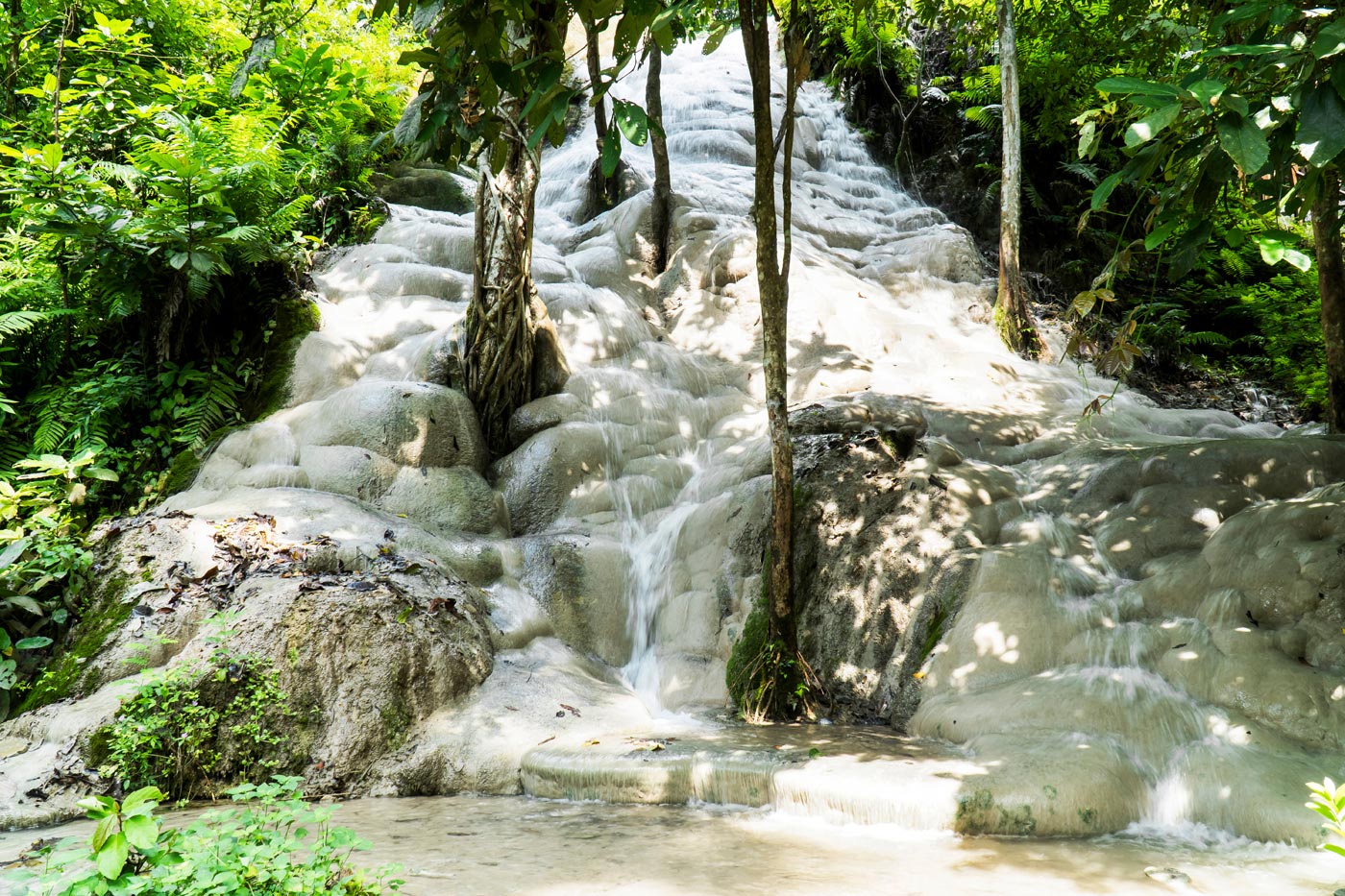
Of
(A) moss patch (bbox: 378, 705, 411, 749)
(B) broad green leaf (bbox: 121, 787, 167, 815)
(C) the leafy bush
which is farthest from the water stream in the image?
(B) broad green leaf (bbox: 121, 787, 167, 815)

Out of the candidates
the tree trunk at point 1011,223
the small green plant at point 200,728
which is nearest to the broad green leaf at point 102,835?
the small green plant at point 200,728

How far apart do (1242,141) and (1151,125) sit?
0.91ft

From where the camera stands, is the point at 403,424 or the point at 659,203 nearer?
the point at 403,424

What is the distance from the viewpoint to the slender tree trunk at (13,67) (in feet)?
27.7

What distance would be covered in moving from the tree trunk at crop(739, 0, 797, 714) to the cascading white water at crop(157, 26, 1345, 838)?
773 millimetres

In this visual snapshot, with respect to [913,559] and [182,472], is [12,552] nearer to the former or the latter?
[182,472]

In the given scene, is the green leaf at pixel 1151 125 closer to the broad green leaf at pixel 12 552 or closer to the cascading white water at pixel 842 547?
the cascading white water at pixel 842 547

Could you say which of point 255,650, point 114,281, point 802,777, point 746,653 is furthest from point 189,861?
point 114,281

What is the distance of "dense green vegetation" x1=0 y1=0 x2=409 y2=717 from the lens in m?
6.30

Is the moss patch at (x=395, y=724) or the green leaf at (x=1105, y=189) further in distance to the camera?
the moss patch at (x=395, y=724)

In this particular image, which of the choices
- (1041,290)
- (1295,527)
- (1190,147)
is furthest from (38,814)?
(1041,290)

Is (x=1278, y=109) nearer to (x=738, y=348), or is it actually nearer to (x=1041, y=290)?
(x=738, y=348)

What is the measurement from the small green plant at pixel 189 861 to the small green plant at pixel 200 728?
82.7 inches

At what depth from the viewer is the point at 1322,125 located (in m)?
1.86
